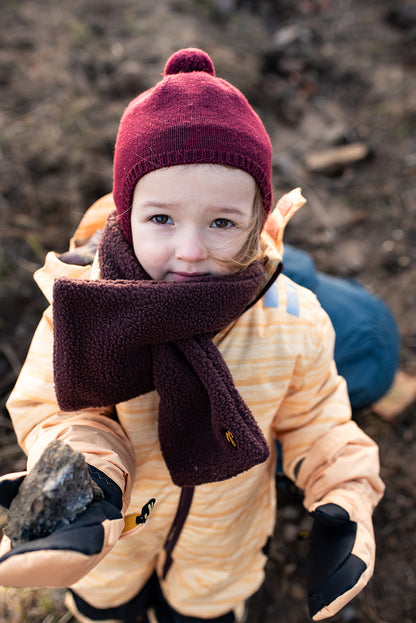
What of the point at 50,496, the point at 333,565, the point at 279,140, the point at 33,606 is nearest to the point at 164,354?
the point at 50,496

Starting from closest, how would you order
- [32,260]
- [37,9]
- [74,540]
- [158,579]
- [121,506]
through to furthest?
[74,540], [121,506], [158,579], [32,260], [37,9]

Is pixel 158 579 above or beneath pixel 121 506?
beneath

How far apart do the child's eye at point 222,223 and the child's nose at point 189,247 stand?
0.18ft

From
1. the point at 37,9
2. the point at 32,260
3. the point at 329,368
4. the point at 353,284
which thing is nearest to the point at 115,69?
the point at 37,9

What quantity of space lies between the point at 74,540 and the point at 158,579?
991 mm

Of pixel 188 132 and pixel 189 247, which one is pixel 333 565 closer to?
pixel 189 247

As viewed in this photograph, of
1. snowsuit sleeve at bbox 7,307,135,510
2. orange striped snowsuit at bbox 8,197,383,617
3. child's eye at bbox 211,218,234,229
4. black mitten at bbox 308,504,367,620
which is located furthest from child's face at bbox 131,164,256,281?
black mitten at bbox 308,504,367,620

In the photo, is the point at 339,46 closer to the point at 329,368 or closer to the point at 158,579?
the point at 329,368

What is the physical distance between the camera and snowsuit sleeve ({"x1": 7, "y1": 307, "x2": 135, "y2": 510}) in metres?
0.96

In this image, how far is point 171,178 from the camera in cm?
92

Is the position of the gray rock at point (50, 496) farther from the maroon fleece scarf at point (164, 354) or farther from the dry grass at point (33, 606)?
the dry grass at point (33, 606)

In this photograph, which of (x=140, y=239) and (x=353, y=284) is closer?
(x=140, y=239)

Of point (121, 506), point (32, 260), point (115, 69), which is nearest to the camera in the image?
point (121, 506)

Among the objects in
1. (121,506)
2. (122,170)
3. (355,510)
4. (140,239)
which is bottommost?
(355,510)
